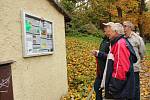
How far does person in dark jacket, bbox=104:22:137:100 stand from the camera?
Result: 5689mm

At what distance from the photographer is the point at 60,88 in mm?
9531

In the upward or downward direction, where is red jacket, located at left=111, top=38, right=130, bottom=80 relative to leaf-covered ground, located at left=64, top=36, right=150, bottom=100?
upward

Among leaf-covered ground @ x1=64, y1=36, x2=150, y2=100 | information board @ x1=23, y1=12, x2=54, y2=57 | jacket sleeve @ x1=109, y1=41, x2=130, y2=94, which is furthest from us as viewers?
leaf-covered ground @ x1=64, y1=36, x2=150, y2=100

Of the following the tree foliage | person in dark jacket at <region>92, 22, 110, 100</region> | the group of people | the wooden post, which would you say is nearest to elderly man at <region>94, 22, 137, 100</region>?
the group of people

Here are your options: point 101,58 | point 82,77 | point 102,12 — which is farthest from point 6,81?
point 102,12

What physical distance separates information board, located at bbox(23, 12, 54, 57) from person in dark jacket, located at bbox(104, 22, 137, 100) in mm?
1656

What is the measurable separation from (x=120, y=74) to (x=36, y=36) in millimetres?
2314

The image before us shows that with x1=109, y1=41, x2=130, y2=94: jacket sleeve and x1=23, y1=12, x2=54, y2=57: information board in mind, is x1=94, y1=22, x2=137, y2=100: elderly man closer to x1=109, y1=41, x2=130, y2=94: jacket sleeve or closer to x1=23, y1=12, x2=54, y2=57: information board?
x1=109, y1=41, x2=130, y2=94: jacket sleeve

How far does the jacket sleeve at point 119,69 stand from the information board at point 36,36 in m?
1.74

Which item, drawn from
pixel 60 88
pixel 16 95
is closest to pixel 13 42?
pixel 16 95

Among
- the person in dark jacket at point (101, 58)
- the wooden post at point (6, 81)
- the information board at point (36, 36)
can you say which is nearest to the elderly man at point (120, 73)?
the person in dark jacket at point (101, 58)

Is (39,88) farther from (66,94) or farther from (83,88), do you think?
(83,88)

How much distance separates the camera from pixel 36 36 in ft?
24.2

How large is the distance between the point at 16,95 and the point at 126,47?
197 cm
